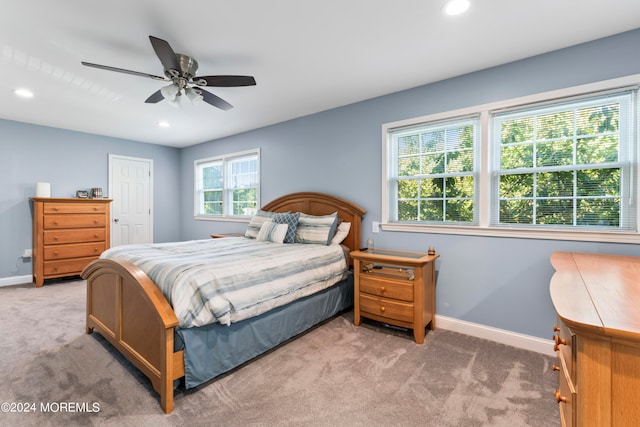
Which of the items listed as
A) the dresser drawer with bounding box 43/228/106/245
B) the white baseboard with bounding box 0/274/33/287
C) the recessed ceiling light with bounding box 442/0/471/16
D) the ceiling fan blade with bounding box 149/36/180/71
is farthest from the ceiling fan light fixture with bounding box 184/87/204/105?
the white baseboard with bounding box 0/274/33/287

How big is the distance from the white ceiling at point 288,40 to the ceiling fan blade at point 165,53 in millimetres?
212

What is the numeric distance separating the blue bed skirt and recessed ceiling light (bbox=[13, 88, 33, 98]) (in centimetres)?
340

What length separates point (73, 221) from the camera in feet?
14.5

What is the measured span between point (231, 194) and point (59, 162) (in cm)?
268

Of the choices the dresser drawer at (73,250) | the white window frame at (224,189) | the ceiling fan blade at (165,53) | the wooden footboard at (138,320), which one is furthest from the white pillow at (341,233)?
the dresser drawer at (73,250)

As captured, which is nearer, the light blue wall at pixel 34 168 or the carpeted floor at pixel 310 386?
the carpeted floor at pixel 310 386

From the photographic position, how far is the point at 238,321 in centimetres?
210

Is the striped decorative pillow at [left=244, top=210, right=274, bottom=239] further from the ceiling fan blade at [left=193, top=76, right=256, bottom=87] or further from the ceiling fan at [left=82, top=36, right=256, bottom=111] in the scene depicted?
the ceiling fan blade at [left=193, top=76, right=256, bottom=87]

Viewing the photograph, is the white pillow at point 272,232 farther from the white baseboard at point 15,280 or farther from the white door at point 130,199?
the white baseboard at point 15,280

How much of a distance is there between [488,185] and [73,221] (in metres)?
5.54

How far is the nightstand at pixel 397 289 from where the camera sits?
8.34 ft

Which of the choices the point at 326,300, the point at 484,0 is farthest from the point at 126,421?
the point at 484,0

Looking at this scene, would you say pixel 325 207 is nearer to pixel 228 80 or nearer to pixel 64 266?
pixel 228 80

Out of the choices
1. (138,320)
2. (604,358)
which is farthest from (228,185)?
(604,358)
